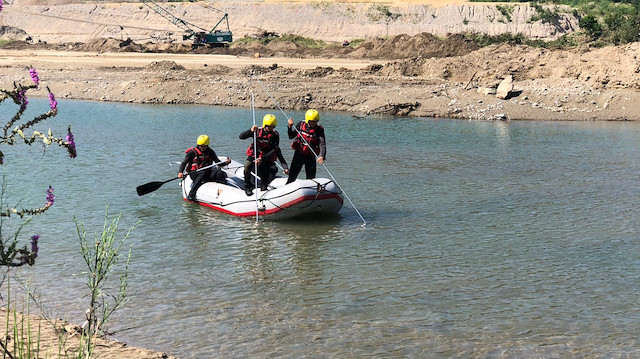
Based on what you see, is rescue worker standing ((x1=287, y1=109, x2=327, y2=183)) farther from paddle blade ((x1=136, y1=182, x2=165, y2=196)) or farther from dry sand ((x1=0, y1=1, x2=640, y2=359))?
dry sand ((x1=0, y1=1, x2=640, y2=359))

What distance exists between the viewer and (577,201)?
629 inches

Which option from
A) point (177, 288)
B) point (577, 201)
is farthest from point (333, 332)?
point (577, 201)

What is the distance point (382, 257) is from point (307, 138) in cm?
324

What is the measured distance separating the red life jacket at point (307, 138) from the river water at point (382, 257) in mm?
1340

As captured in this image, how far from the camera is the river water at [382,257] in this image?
28.3 ft

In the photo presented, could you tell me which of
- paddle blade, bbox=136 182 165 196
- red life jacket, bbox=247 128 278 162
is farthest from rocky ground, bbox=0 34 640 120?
red life jacket, bbox=247 128 278 162

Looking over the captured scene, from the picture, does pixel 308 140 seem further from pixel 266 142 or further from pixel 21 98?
pixel 21 98

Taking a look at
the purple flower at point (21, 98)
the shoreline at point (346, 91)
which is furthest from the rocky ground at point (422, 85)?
the purple flower at point (21, 98)

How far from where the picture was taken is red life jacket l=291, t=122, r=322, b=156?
46.5 ft

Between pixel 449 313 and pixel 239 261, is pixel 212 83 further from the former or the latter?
pixel 449 313

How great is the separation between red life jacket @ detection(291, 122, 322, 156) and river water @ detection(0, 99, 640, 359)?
1.34m

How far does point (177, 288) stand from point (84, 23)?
77.1 m

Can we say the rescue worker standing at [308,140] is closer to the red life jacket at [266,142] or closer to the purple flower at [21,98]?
the red life jacket at [266,142]

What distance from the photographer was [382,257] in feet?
38.7
